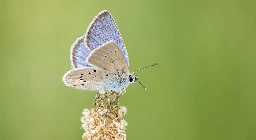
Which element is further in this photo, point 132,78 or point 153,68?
point 153,68

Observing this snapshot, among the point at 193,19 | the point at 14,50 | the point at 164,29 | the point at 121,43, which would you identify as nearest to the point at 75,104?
the point at 14,50

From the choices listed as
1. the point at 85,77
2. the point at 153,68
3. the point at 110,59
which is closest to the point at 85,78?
the point at 85,77

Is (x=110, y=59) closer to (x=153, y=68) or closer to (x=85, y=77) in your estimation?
(x=85, y=77)

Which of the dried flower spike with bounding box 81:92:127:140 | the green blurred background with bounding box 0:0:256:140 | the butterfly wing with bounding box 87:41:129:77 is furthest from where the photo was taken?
the green blurred background with bounding box 0:0:256:140

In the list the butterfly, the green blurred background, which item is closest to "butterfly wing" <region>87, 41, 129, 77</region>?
the butterfly

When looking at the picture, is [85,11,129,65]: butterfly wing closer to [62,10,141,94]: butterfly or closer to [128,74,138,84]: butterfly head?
[62,10,141,94]: butterfly

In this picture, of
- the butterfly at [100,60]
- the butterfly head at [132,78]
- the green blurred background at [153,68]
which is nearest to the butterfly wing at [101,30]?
the butterfly at [100,60]
